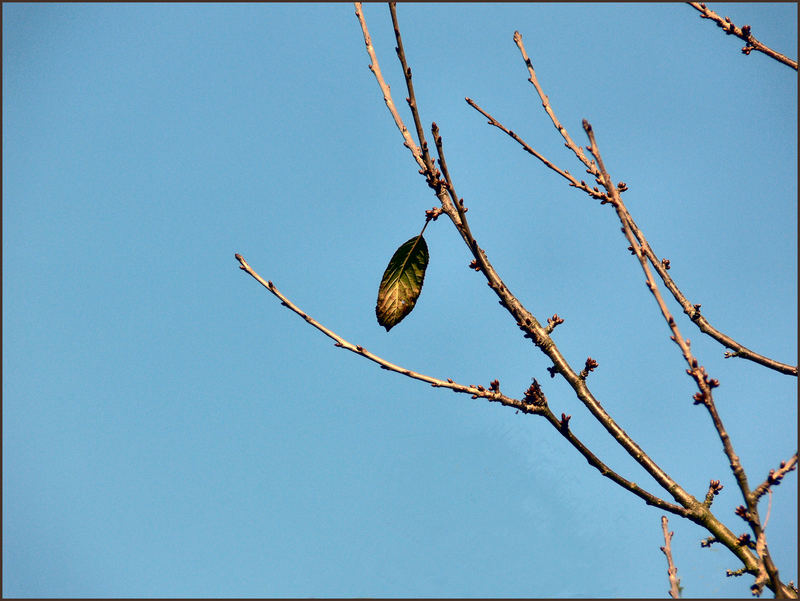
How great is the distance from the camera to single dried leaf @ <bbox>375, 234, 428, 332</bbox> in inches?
125

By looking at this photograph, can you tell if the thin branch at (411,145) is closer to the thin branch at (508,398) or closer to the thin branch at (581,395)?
the thin branch at (581,395)

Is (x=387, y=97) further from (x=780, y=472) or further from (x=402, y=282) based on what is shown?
(x=780, y=472)

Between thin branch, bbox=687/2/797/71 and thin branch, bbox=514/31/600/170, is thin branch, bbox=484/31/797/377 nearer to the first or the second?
thin branch, bbox=514/31/600/170

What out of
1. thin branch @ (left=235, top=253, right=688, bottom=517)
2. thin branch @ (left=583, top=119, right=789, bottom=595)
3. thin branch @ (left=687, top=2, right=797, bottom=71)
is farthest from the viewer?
thin branch @ (left=687, top=2, right=797, bottom=71)

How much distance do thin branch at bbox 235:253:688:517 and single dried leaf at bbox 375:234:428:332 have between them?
47 cm

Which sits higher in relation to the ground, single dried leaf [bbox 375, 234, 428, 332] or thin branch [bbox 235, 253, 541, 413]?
single dried leaf [bbox 375, 234, 428, 332]

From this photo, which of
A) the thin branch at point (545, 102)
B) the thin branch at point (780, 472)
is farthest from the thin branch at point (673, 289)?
the thin branch at point (780, 472)

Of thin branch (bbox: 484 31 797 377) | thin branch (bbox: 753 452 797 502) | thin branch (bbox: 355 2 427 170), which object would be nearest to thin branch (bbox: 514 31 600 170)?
thin branch (bbox: 484 31 797 377)

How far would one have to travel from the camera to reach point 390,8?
7.66ft

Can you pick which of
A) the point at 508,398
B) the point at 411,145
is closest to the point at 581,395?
the point at 508,398

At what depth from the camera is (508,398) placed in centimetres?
287

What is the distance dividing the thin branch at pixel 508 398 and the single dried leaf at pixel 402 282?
466 millimetres

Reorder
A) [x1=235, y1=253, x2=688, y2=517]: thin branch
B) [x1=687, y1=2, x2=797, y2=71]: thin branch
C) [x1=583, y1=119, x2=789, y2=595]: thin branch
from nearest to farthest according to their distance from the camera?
[x1=583, y1=119, x2=789, y2=595]: thin branch
[x1=235, y1=253, x2=688, y2=517]: thin branch
[x1=687, y1=2, x2=797, y2=71]: thin branch

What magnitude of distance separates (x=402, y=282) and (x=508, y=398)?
854 mm
